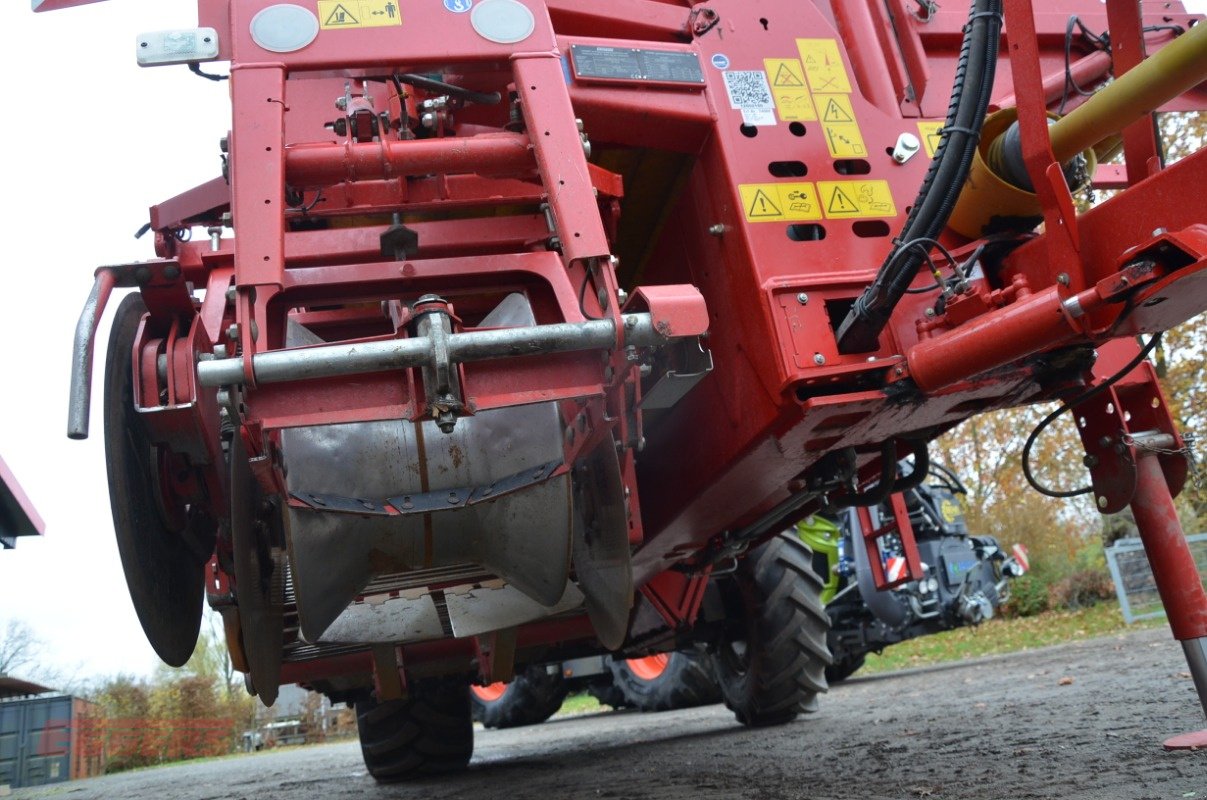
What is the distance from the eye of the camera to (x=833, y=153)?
9.93ft

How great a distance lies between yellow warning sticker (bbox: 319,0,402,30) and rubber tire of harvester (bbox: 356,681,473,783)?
376 cm

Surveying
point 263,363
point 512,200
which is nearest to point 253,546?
point 263,363

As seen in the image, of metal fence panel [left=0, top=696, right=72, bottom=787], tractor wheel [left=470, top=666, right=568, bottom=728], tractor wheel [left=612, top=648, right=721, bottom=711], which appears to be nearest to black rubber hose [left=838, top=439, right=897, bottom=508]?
tractor wheel [left=612, top=648, right=721, bottom=711]

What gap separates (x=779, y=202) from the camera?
2914 mm

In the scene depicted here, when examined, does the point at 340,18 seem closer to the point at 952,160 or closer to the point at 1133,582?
the point at 952,160

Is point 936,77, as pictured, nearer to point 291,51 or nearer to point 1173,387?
point 291,51

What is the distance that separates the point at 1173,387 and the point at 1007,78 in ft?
39.0

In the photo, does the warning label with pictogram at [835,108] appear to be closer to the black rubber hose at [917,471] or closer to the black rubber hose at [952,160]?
the black rubber hose at [952,160]

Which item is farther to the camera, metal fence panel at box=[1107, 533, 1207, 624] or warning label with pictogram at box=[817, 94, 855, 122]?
metal fence panel at box=[1107, 533, 1207, 624]

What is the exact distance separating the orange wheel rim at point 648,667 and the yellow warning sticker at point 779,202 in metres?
6.01

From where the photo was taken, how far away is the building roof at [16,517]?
18.1 ft

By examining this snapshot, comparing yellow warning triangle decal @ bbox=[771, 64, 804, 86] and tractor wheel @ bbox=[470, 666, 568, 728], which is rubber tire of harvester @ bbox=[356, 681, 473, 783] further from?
yellow warning triangle decal @ bbox=[771, 64, 804, 86]

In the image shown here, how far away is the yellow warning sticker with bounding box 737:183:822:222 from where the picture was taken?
289 centimetres

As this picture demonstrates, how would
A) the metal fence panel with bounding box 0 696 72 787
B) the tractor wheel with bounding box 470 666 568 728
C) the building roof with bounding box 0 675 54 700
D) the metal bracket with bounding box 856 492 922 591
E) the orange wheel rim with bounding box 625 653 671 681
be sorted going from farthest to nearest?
1. the metal fence panel with bounding box 0 696 72 787
2. the building roof with bounding box 0 675 54 700
3. the tractor wheel with bounding box 470 666 568 728
4. the orange wheel rim with bounding box 625 653 671 681
5. the metal bracket with bounding box 856 492 922 591
